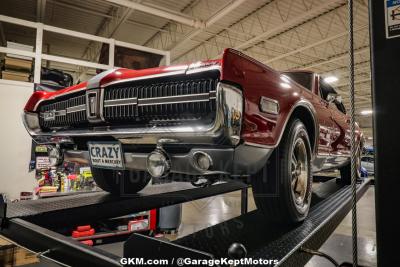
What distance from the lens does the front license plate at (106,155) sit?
1.60 meters

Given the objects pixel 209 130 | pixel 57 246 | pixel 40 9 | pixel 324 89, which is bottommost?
pixel 57 246

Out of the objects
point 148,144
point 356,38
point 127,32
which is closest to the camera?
point 148,144

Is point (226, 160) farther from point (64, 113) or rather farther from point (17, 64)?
point (17, 64)

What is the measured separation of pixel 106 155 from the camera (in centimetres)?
167

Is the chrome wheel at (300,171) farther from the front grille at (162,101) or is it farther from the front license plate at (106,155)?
the front license plate at (106,155)

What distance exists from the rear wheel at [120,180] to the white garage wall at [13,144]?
263cm

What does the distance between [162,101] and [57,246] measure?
0.79 meters

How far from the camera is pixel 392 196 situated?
2.97 ft

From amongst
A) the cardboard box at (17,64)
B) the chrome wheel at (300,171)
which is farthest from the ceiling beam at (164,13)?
the chrome wheel at (300,171)

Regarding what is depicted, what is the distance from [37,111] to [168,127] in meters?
1.44

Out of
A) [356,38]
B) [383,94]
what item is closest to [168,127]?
[383,94]

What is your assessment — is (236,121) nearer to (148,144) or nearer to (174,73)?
(174,73)

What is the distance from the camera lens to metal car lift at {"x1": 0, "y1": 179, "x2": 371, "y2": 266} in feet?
3.08

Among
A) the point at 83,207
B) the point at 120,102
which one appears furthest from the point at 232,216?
the point at 120,102
